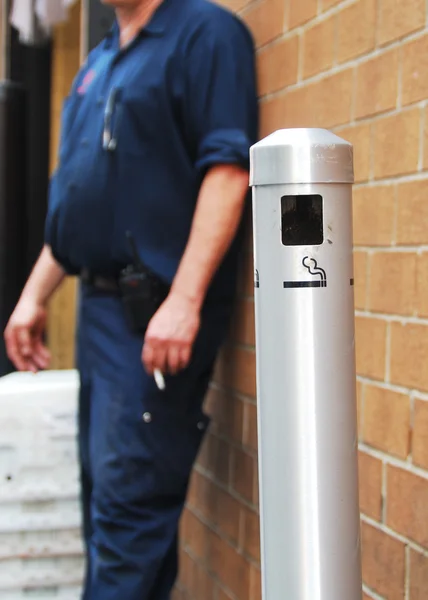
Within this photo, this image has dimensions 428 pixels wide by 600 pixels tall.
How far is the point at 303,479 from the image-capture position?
1091 millimetres

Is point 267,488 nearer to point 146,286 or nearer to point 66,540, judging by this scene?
point 146,286

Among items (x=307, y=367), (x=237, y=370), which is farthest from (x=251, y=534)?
(x=307, y=367)

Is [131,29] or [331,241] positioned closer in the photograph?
[331,241]

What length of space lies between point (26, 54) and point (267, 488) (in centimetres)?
456

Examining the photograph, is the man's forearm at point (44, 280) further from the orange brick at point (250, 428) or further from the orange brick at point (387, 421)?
the orange brick at point (387, 421)

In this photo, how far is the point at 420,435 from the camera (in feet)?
5.80

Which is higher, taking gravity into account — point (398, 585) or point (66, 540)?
point (398, 585)

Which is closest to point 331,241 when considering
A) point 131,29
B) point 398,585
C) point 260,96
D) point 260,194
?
point 260,194

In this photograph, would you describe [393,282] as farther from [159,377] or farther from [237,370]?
[237,370]

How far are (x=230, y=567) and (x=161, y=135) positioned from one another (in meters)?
1.20

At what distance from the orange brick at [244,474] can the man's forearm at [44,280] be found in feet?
2.63

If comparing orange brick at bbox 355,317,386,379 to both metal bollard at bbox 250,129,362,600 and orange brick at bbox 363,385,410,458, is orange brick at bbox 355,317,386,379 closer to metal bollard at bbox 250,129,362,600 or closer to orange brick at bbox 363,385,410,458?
orange brick at bbox 363,385,410,458

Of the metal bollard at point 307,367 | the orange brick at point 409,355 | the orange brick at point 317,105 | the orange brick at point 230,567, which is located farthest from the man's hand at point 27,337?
the metal bollard at point 307,367

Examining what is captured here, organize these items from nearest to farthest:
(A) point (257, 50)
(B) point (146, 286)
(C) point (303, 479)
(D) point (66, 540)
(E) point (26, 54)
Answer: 1. (C) point (303, 479)
2. (B) point (146, 286)
3. (A) point (257, 50)
4. (D) point (66, 540)
5. (E) point (26, 54)
